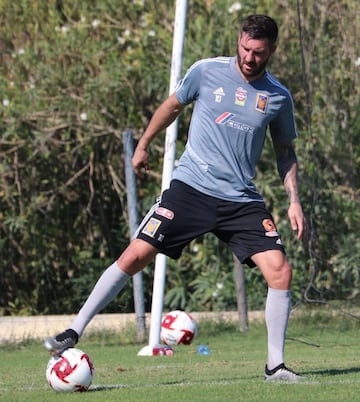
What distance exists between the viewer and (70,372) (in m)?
6.54

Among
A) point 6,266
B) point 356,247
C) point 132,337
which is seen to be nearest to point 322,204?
point 356,247

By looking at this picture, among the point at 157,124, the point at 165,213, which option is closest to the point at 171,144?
the point at 157,124

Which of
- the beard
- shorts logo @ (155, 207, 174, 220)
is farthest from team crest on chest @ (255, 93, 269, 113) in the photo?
shorts logo @ (155, 207, 174, 220)

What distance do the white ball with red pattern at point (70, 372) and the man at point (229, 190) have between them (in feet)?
1.01

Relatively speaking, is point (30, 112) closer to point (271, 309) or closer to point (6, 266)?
point (6, 266)

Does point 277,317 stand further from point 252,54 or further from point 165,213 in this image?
point 252,54

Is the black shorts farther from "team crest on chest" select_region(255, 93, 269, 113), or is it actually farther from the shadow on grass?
the shadow on grass

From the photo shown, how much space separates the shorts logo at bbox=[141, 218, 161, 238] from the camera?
7.02 metres

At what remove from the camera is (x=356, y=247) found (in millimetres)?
12711

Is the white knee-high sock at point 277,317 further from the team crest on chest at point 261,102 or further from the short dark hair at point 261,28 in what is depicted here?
the short dark hair at point 261,28

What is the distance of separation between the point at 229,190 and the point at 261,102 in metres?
0.57

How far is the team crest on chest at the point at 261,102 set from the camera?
6.98 m

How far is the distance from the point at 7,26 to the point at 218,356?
21.1 ft

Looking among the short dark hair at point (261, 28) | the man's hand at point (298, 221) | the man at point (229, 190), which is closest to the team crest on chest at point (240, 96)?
the man at point (229, 190)
